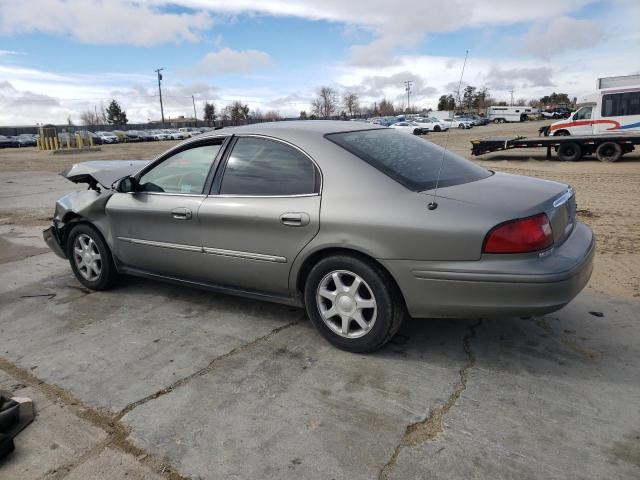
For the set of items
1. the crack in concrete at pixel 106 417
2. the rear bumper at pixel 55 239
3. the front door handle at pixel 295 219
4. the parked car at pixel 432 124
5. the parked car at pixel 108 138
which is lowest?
the crack in concrete at pixel 106 417

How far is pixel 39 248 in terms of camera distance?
6680 millimetres

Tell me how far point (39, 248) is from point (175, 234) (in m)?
3.79

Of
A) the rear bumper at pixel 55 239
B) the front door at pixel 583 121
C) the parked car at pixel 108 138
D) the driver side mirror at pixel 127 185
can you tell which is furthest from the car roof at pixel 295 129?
the parked car at pixel 108 138

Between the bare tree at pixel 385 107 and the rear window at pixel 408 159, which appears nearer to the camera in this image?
the rear window at pixel 408 159

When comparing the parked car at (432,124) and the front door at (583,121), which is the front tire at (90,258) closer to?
the front door at (583,121)

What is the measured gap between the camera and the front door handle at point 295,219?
3.26m

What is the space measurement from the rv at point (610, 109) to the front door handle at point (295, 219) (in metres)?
A: 18.3

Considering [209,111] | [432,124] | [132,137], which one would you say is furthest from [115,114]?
[432,124]

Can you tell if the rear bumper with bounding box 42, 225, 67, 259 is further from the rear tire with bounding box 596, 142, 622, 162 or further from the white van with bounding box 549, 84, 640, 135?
the white van with bounding box 549, 84, 640, 135

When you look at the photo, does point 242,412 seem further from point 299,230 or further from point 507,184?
point 507,184

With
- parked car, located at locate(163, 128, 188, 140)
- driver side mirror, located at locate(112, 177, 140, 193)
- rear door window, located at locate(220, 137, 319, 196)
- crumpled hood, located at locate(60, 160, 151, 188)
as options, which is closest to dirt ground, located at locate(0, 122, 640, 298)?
rear door window, located at locate(220, 137, 319, 196)

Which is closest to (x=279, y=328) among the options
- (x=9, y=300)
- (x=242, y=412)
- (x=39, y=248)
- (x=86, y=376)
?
(x=242, y=412)

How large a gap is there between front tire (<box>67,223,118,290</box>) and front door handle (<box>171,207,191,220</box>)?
3.52 feet

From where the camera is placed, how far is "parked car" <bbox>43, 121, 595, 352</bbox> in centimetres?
279
